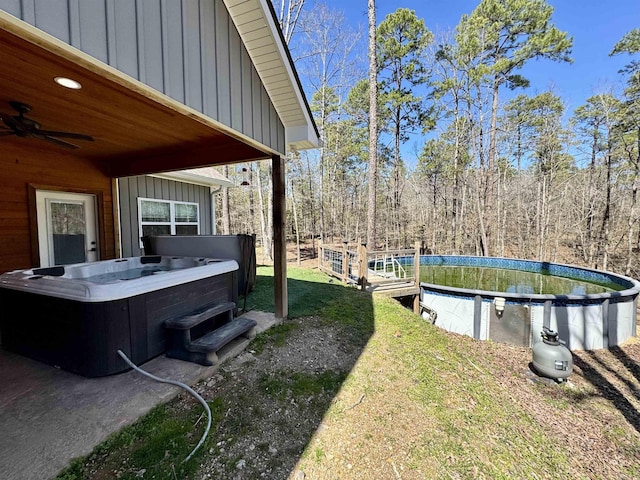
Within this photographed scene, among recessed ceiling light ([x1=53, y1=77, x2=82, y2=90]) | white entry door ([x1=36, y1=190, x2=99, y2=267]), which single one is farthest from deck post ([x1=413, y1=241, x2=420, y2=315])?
white entry door ([x1=36, y1=190, x2=99, y2=267])

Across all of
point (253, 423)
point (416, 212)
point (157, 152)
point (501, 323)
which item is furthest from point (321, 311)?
point (416, 212)

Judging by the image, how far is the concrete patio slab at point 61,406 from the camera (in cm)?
165

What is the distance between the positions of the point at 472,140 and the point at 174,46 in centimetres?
1477

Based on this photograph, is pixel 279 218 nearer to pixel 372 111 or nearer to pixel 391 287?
pixel 391 287

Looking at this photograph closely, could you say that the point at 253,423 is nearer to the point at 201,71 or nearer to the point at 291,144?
the point at 201,71

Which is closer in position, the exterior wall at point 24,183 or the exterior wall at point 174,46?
the exterior wall at point 174,46

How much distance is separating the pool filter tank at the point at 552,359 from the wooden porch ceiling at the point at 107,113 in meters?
5.24

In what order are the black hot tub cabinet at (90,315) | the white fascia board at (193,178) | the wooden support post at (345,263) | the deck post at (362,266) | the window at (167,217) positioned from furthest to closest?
the wooden support post at (345,263) < the deck post at (362,266) < the white fascia board at (193,178) < the window at (167,217) < the black hot tub cabinet at (90,315)

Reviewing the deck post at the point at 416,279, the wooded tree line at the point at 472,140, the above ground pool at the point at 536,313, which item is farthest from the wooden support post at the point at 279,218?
the wooded tree line at the point at 472,140

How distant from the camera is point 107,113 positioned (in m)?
2.81

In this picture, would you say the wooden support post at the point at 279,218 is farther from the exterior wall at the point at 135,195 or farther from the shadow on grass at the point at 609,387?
the shadow on grass at the point at 609,387

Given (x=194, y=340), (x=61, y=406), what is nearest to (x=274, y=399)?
(x=194, y=340)

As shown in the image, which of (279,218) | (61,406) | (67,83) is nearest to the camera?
(61,406)

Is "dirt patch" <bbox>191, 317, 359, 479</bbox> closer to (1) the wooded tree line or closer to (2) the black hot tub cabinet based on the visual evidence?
(2) the black hot tub cabinet
